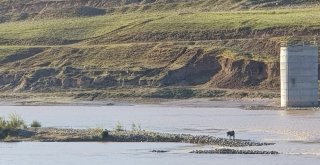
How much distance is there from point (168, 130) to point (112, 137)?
8131 mm

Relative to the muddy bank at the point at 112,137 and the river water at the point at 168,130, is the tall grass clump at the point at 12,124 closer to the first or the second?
the muddy bank at the point at 112,137

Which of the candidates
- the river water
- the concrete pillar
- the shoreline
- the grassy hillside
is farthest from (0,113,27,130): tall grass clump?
the grassy hillside

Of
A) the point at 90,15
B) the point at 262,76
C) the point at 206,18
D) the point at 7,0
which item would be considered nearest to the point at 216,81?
the point at 262,76

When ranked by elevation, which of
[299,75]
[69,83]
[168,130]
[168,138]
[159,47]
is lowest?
[168,138]

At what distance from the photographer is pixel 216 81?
10888 cm

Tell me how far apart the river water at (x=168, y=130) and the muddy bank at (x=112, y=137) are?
117 cm

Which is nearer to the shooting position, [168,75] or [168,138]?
[168,138]

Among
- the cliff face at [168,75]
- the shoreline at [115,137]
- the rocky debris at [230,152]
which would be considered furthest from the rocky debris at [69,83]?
the rocky debris at [230,152]

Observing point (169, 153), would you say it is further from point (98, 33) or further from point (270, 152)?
point (98, 33)

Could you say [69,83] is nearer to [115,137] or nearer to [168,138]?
[115,137]

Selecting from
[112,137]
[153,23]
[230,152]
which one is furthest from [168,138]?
[153,23]

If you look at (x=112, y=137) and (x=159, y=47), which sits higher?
(x=159, y=47)

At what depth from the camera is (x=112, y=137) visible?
65.8 m

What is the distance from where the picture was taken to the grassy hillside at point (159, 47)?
111m
